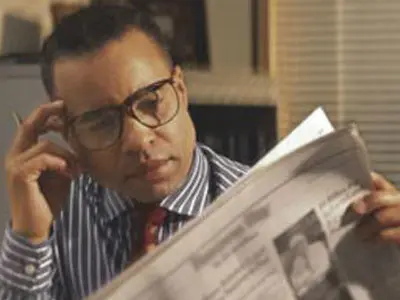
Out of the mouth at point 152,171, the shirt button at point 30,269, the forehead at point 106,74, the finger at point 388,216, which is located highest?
the forehead at point 106,74

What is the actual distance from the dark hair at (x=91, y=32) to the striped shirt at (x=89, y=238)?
0.11m

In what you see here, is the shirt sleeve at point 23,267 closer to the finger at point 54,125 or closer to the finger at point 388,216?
the finger at point 54,125

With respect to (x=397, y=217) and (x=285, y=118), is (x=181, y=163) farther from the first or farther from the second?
(x=285, y=118)

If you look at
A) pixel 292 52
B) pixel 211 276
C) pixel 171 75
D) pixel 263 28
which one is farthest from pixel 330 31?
pixel 211 276

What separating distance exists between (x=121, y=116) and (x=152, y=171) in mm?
53

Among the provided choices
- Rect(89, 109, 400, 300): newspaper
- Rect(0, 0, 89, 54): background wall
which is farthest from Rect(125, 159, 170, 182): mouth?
Rect(0, 0, 89, 54): background wall

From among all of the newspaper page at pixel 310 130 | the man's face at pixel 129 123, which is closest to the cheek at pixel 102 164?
the man's face at pixel 129 123

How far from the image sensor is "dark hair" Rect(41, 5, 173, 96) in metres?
0.66

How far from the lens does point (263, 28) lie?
1759 mm

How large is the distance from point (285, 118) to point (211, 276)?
136 cm

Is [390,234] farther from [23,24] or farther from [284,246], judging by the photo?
[23,24]

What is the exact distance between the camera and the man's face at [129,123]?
2.06 ft

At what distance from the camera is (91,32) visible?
67 cm

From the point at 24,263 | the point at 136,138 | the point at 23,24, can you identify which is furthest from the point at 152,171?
the point at 23,24
